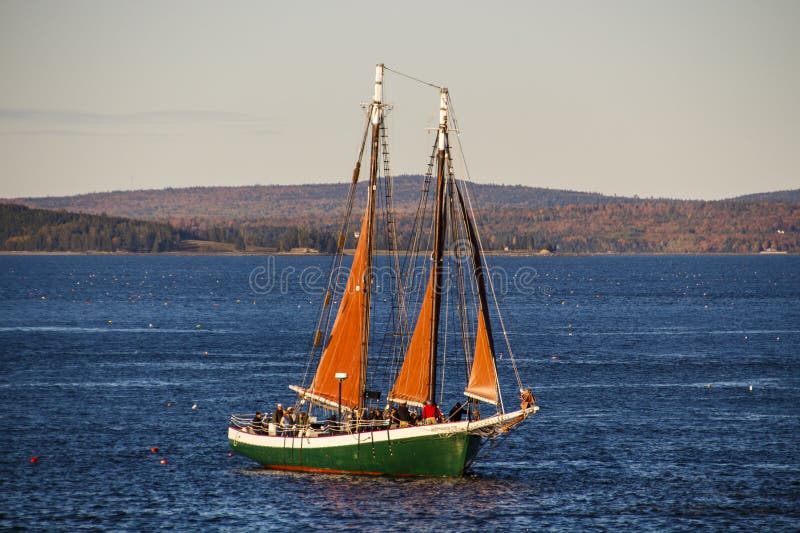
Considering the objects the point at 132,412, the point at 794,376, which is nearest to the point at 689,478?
the point at 132,412

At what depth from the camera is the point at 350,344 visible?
197ft

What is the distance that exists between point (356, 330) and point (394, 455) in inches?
291

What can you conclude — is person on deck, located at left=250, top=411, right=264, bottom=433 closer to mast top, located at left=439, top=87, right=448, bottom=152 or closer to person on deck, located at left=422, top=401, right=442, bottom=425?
person on deck, located at left=422, top=401, right=442, bottom=425

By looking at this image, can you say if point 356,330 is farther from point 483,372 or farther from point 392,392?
point 483,372

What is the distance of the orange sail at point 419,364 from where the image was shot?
58094 millimetres

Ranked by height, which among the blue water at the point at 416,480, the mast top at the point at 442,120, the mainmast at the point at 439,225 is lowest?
the blue water at the point at 416,480

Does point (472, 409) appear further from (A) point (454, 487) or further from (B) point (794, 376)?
(B) point (794, 376)

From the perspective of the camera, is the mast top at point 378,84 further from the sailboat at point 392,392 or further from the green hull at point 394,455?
the green hull at point 394,455

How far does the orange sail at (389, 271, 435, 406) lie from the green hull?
123 inches

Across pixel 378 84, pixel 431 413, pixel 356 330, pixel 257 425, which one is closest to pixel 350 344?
pixel 356 330

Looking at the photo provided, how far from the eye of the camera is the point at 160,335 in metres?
132

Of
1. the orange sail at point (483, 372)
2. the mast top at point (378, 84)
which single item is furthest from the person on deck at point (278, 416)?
the mast top at point (378, 84)

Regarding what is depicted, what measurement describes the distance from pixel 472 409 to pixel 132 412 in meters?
28.4

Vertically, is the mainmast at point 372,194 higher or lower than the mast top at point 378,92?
lower
